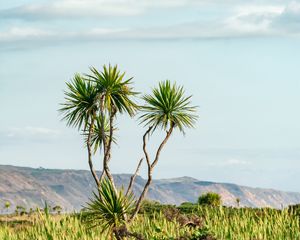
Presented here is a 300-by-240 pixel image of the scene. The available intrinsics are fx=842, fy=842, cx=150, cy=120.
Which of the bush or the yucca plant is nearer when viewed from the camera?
the yucca plant

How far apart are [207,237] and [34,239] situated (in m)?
7.57

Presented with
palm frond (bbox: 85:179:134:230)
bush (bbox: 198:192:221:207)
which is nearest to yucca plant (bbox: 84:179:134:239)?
palm frond (bbox: 85:179:134:230)

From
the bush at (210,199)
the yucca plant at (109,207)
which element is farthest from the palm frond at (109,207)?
the bush at (210,199)

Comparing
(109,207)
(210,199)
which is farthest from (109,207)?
(210,199)

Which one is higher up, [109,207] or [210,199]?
[210,199]

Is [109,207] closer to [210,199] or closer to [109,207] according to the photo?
[109,207]

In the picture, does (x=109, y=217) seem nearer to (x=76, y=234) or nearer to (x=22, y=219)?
(x=76, y=234)

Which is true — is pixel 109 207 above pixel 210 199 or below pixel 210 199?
below

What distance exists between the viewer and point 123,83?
3341 cm

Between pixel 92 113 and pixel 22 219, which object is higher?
pixel 92 113

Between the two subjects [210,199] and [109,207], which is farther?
[210,199]

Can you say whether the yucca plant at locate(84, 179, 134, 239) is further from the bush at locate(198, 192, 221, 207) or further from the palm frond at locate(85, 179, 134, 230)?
the bush at locate(198, 192, 221, 207)

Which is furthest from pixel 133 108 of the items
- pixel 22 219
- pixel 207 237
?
pixel 207 237

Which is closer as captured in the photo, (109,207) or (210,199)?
(109,207)
